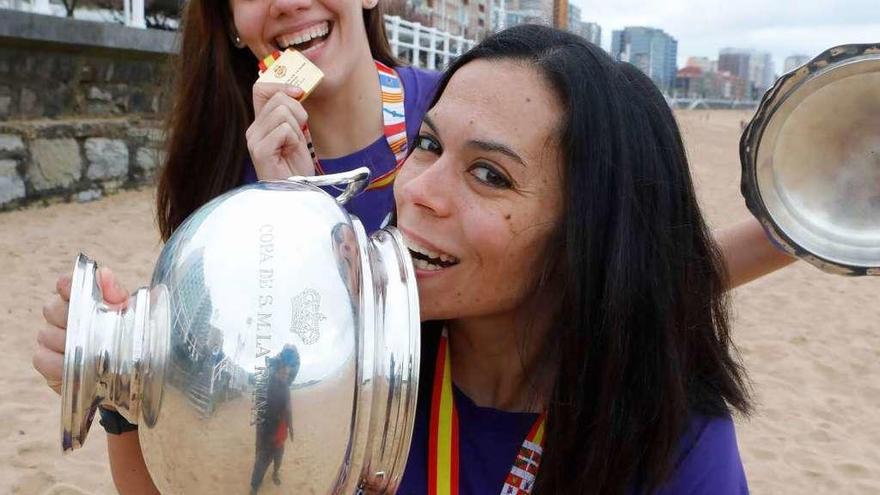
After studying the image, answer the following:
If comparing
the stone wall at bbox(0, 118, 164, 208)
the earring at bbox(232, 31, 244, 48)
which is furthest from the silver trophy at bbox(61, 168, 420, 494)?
the stone wall at bbox(0, 118, 164, 208)

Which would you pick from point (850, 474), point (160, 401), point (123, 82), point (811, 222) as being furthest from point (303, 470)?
point (123, 82)

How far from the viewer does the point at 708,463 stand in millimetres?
1282

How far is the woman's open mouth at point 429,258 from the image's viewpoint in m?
1.16

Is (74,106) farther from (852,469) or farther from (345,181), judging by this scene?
(345,181)

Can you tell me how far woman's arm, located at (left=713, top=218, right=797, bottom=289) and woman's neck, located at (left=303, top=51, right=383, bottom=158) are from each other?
0.86 metres

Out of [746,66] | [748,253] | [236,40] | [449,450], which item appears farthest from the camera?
[746,66]

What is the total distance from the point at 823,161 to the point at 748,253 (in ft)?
1.38

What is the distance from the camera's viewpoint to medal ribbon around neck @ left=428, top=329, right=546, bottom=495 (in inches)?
53.0

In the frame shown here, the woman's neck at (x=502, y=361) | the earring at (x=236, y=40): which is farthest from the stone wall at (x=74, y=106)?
the woman's neck at (x=502, y=361)

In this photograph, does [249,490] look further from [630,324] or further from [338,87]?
[338,87]

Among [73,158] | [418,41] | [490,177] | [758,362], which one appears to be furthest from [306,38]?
[418,41]

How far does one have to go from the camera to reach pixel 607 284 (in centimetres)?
125

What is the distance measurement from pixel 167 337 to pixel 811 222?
0.90 metres

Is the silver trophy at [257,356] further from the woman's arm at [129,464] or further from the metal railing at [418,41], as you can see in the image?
the metal railing at [418,41]
